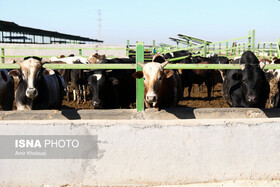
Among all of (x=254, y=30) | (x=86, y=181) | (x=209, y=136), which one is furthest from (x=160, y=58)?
(x=254, y=30)

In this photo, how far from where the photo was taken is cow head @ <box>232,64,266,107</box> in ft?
A: 15.5

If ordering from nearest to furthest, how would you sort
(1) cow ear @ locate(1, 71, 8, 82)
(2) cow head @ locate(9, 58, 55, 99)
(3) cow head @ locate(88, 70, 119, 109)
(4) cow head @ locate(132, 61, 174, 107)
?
(4) cow head @ locate(132, 61, 174, 107) → (2) cow head @ locate(9, 58, 55, 99) → (3) cow head @ locate(88, 70, 119, 109) → (1) cow ear @ locate(1, 71, 8, 82)

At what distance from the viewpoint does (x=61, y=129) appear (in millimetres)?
3422

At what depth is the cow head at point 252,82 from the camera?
15.5 feet

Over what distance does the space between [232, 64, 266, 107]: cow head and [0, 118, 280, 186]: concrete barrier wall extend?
50.1 inches

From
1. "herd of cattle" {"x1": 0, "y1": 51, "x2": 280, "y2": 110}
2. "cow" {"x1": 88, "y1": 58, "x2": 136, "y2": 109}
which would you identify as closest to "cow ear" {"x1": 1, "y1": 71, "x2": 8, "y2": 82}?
"herd of cattle" {"x1": 0, "y1": 51, "x2": 280, "y2": 110}

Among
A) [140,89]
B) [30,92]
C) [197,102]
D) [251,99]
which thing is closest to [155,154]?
[140,89]

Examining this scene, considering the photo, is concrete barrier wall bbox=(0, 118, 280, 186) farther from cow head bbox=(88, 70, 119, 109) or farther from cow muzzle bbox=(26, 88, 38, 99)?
cow head bbox=(88, 70, 119, 109)

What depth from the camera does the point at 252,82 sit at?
4.78m

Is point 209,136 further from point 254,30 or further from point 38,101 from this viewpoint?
point 254,30

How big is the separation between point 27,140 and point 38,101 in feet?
4.91

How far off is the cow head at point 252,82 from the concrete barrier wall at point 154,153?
1.27m

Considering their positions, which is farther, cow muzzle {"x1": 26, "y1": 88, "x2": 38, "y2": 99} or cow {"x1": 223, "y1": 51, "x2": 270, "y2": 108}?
cow {"x1": 223, "y1": 51, "x2": 270, "y2": 108}

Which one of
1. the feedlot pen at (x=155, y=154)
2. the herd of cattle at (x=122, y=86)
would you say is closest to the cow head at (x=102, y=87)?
the herd of cattle at (x=122, y=86)
